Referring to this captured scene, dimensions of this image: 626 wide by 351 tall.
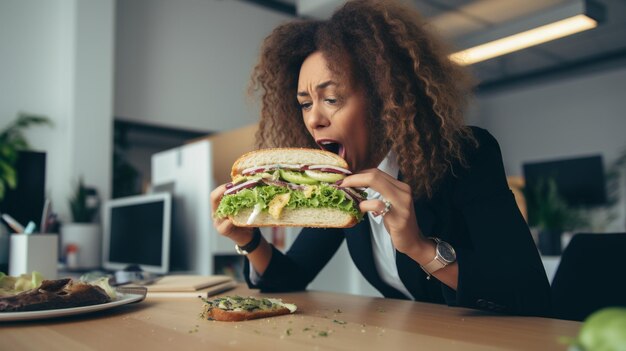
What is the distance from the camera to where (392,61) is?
5.01 ft

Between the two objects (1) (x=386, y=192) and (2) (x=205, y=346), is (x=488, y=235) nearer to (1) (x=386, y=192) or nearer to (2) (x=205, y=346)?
(1) (x=386, y=192)

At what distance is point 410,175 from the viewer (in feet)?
4.80

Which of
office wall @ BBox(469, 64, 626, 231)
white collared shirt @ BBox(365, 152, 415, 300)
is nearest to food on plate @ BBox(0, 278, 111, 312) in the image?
white collared shirt @ BBox(365, 152, 415, 300)

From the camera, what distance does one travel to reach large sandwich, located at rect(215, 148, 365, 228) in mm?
1334

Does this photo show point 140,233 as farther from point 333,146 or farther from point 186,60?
point 186,60

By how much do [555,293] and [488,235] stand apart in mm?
469

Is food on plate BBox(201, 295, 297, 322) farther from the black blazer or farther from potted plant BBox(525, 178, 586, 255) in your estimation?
potted plant BBox(525, 178, 586, 255)

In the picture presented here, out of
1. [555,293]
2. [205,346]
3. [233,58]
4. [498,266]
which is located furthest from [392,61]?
[233,58]

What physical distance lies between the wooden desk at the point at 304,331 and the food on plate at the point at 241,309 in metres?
0.02

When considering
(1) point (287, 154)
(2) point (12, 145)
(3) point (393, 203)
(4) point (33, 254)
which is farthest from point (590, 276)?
(2) point (12, 145)

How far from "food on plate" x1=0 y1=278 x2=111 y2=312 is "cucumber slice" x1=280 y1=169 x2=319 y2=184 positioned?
0.53m

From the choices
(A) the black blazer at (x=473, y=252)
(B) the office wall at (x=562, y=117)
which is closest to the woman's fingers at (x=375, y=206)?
(A) the black blazer at (x=473, y=252)

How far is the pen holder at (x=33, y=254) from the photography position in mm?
1821

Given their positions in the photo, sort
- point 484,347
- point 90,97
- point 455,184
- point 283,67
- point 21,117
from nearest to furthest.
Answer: point 484,347 → point 455,184 → point 283,67 → point 21,117 → point 90,97
